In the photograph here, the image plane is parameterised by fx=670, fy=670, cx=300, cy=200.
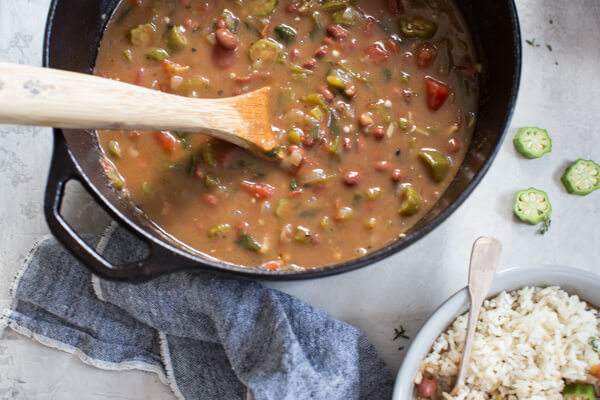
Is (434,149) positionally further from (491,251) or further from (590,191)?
(590,191)

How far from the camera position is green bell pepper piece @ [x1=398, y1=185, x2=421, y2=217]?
3154 millimetres

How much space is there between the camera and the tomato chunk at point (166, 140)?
324 cm

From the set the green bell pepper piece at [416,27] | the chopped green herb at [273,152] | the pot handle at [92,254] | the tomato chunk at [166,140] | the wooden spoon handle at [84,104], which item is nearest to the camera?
the wooden spoon handle at [84,104]

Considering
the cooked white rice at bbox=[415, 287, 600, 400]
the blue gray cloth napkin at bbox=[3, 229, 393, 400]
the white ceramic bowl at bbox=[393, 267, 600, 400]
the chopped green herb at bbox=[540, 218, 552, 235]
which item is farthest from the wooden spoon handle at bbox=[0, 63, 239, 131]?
the chopped green herb at bbox=[540, 218, 552, 235]

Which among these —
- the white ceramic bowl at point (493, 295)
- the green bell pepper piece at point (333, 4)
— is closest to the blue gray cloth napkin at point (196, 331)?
the white ceramic bowl at point (493, 295)

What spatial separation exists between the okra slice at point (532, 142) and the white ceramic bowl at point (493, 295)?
641 millimetres

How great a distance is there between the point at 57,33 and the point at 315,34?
1.22 meters

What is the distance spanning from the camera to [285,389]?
120 inches

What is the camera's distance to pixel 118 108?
2541 millimetres

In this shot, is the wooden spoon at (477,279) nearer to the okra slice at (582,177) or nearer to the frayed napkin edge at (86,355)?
the okra slice at (582,177)

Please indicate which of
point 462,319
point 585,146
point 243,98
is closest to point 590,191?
point 585,146

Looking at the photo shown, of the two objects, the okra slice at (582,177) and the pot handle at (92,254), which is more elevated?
the okra slice at (582,177)

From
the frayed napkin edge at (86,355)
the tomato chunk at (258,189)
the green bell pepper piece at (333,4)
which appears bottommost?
the frayed napkin edge at (86,355)

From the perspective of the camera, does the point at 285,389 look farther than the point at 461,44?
No
